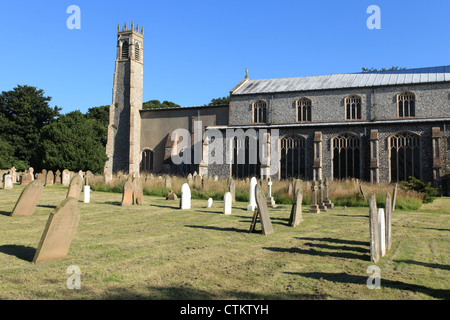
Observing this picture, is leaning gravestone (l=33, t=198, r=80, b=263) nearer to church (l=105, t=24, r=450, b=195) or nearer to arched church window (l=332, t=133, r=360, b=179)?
church (l=105, t=24, r=450, b=195)

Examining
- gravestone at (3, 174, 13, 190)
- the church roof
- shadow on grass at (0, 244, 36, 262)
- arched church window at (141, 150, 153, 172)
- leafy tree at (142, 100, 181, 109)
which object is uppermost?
leafy tree at (142, 100, 181, 109)

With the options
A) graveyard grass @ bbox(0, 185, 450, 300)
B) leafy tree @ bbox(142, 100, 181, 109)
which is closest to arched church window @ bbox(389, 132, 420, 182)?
graveyard grass @ bbox(0, 185, 450, 300)

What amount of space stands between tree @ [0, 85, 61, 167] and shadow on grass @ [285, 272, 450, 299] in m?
46.0

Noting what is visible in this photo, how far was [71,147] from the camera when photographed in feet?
106

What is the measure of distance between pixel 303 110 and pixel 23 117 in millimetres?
35997

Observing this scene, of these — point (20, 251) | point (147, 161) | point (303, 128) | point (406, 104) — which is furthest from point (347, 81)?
point (20, 251)

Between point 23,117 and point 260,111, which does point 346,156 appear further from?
point 23,117

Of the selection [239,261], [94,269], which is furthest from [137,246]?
[239,261]

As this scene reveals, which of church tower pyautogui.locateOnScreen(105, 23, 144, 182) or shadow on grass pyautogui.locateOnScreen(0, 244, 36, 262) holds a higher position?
church tower pyautogui.locateOnScreen(105, 23, 144, 182)

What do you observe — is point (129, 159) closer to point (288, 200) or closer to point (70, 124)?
point (70, 124)

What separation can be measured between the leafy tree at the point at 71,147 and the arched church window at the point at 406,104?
1062 inches

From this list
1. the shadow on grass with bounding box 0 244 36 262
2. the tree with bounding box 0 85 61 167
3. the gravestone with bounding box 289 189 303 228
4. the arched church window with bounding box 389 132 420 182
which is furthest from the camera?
the tree with bounding box 0 85 61 167

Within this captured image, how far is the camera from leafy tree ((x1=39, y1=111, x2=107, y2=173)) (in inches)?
1255

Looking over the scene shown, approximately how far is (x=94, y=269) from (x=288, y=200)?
13139 mm
